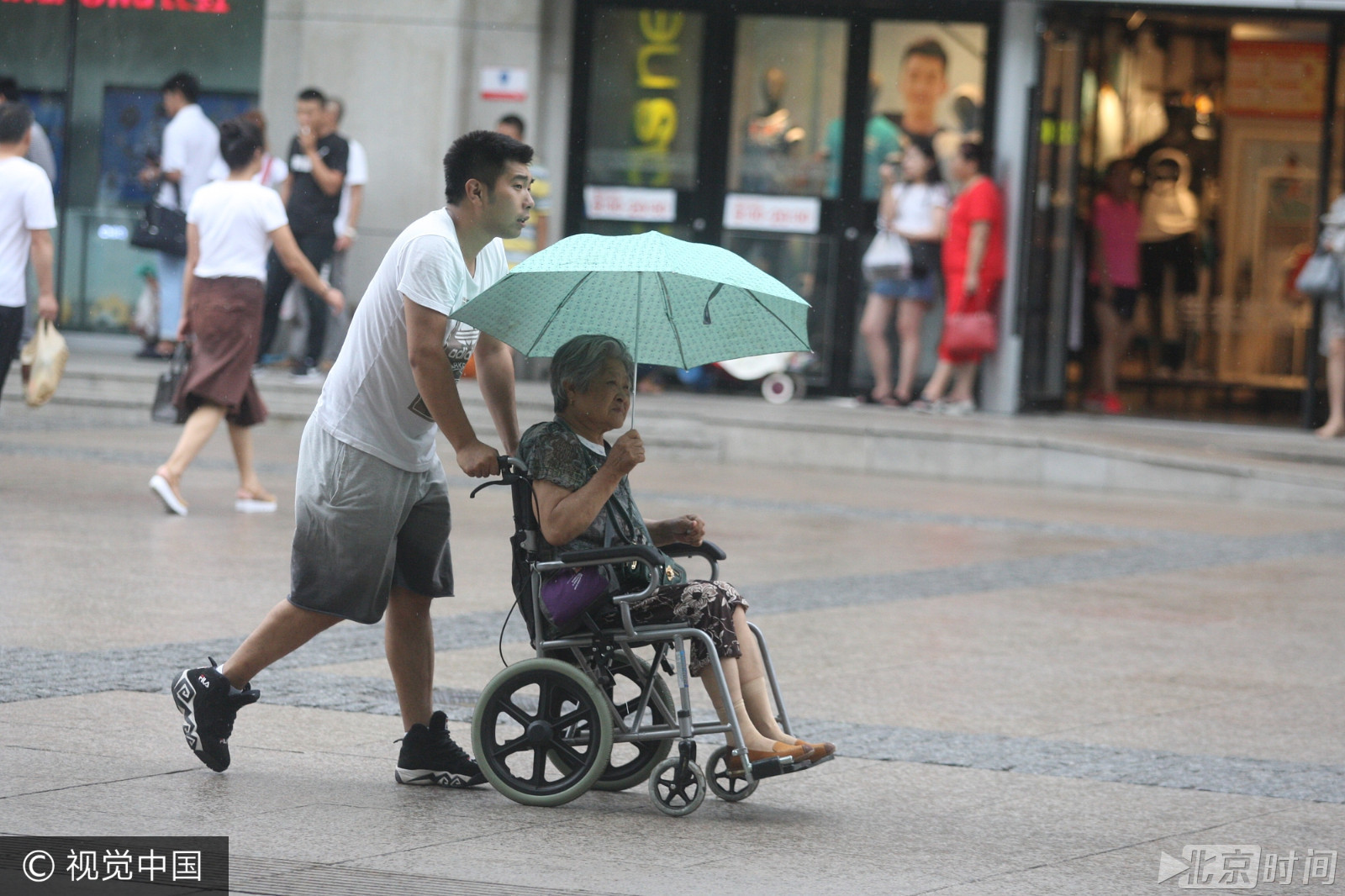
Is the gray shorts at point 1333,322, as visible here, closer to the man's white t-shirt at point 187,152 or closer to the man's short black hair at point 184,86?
the man's white t-shirt at point 187,152

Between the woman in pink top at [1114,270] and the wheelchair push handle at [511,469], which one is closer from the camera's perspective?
the wheelchair push handle at [511,469]

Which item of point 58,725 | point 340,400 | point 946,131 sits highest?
point 946,131

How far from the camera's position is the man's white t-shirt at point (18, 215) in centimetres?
943

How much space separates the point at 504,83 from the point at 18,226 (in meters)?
6.92

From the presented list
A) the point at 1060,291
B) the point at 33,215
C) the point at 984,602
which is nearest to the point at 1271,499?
the point at 1060,291

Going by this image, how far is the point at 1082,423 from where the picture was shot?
1545 centimetres

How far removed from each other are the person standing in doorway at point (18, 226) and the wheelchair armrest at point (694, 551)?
211 inches

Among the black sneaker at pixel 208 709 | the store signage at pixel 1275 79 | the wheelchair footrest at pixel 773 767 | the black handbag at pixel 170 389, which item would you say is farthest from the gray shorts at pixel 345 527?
the store signage at pixel 1275 79

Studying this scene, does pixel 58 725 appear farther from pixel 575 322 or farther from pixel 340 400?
pixel 575 322

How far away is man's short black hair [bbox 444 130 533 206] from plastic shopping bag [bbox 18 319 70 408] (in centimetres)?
529

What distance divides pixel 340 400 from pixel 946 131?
11.7 metres

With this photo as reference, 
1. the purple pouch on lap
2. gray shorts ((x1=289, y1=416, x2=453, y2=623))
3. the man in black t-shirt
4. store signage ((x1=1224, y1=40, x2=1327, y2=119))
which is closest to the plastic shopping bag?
the man in black t-shirt

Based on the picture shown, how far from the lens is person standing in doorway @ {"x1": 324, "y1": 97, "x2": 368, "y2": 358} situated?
1508cm

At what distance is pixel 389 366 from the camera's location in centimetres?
487
